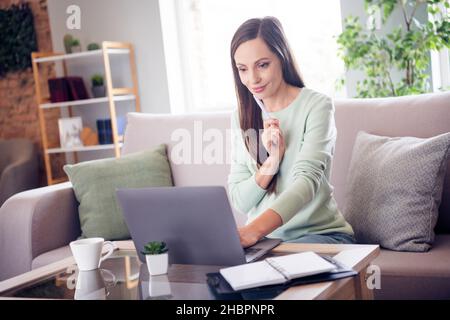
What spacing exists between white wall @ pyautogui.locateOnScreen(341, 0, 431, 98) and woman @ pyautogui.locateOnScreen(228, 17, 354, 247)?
1720 mm

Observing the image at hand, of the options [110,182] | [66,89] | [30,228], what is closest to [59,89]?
[66,89]

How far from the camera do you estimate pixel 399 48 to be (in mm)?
3027

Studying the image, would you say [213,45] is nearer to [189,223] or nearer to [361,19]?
[361,19]

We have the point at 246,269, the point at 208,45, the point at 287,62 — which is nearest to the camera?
the point at 246,269

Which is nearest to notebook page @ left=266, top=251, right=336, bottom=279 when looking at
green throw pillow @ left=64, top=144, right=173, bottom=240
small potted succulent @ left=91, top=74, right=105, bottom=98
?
green throw pillow @ left=64, top=144, right=173, bottom=240

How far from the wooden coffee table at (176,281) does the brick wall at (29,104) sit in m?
3.55

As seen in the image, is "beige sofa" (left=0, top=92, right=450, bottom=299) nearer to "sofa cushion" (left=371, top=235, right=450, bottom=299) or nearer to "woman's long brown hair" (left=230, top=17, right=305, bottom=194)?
"sofa cushion" (left=371, top=235, right=450, bottom=299)

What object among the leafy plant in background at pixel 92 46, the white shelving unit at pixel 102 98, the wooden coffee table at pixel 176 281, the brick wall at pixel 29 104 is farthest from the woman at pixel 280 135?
the brick wall at pixel 29 104

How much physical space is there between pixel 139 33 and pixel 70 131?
0.88 meters

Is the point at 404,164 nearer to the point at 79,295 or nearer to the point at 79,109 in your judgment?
the point at 79,295

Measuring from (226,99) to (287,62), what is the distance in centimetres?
265

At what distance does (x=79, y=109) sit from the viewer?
16.1ft

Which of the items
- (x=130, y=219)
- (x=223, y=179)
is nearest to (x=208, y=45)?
(x=223, y=179)

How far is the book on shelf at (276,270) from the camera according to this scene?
1187mm
